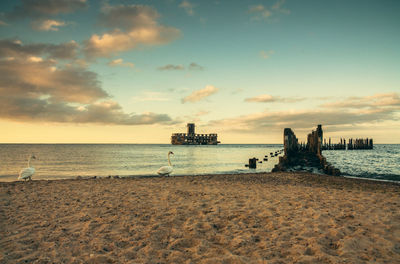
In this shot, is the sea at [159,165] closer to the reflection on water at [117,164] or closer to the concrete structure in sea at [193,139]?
the reflection on water at [117,164]

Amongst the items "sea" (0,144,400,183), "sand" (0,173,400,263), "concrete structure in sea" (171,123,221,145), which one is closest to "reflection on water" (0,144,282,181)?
"sea" (0,144,400,183)

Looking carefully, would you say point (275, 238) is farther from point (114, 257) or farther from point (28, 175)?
point (28, 175)

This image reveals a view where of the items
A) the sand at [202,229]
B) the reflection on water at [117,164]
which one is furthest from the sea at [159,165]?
the sand at [202,229]

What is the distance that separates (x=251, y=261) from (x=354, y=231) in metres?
2.79

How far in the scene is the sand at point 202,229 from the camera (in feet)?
14.0

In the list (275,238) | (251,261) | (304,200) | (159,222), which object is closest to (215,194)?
(304,200)

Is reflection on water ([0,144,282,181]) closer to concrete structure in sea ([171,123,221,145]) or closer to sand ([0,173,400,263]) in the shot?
sand ([0,173,400,263])

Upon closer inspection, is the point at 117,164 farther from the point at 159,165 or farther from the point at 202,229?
the point at 202,229

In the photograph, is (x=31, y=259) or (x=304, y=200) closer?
(x=31, y=259)

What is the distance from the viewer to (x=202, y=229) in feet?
18.1

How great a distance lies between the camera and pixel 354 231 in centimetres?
523

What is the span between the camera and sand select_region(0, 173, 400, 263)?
4277 millimetres

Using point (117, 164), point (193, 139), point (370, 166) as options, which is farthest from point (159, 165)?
point (193, 139)

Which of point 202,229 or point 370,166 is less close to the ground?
point 202,229
